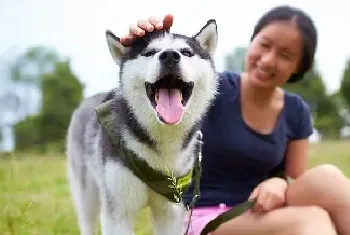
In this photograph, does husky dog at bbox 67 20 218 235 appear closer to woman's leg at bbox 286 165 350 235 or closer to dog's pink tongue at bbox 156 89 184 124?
dog's pink tongue at bbox 156 89 184 124

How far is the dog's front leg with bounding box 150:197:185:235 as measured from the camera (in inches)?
85.5

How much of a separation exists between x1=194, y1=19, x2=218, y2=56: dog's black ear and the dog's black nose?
1.02 ft

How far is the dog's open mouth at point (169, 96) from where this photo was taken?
1887 mm

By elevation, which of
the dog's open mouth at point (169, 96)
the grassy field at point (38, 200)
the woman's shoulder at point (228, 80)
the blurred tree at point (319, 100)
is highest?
the dog's open mouth at point (169, 96)

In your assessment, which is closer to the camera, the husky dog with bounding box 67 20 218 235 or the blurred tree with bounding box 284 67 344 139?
the husky dog with bounding box 67 20 218 235

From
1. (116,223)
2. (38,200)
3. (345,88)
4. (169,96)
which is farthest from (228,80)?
(345,88)

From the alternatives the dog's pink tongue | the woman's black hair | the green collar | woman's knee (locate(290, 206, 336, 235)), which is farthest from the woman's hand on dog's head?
woman's knee (locate(290, 206, 336, 235))

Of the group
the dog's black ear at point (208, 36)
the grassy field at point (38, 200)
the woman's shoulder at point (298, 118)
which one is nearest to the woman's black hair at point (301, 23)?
the woman's shoulder at point (298, 118)

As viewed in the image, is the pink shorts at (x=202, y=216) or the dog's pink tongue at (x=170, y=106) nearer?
the dog's pink tongue at (x=170, y=106)

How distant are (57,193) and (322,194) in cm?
281

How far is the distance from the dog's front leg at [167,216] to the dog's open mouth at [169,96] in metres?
0.42

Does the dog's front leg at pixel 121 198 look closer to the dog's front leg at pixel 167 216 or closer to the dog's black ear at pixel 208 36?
the dog's front leg at pixel 167 216

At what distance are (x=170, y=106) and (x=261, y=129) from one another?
29.9 inches

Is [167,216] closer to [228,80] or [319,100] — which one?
[228,80]
